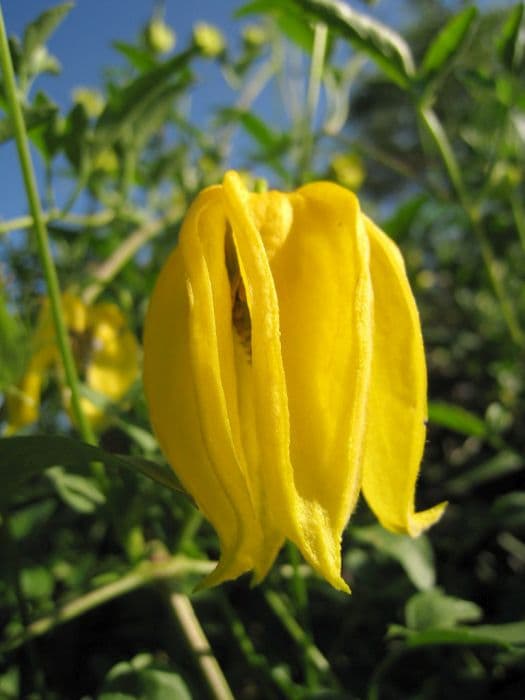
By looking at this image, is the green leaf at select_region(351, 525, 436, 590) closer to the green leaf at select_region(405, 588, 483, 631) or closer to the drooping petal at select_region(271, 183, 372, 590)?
the green leaf at select_region(405, 588, 483, 631)

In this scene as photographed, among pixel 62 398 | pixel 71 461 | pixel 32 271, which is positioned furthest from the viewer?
pixel 32 271

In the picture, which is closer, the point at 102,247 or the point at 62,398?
the point at 62,398

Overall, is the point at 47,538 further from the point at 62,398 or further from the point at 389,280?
the point at 389,280

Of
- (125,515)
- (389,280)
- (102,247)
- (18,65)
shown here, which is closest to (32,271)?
(102,247)

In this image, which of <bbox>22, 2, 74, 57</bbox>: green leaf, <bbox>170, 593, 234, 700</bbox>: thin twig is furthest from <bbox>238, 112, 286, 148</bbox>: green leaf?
<bbox>170, 593, 234, 700</bbox>: thin twig

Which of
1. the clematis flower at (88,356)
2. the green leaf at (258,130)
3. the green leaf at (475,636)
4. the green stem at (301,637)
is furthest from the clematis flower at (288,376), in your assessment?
the green leaf at (258,130)

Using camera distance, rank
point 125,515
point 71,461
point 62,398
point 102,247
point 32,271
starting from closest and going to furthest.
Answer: point 71,461 → point 125,515 → point 62,398 → point 32,271 → point 102,247
